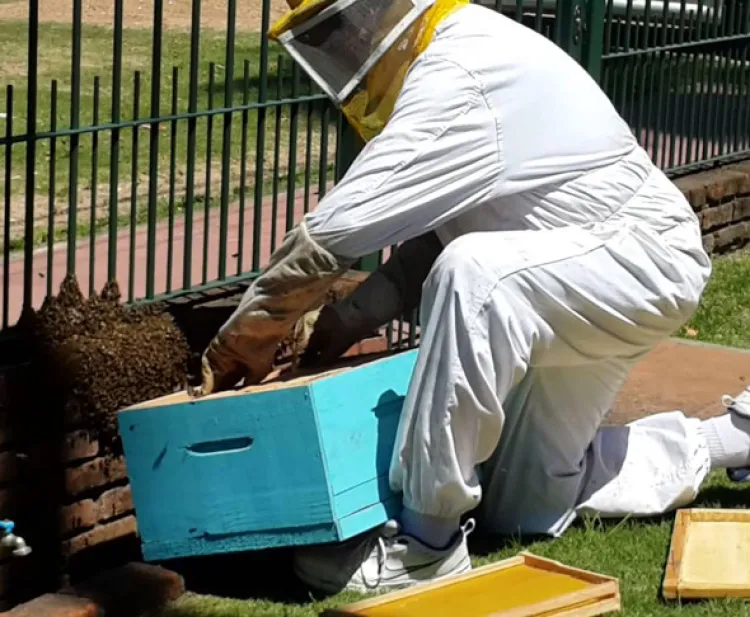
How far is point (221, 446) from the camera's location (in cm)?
419

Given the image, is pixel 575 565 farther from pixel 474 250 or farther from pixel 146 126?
pixel 146 126

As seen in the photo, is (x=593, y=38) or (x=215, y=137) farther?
(x=215, y=137)

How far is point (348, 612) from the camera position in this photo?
390 centimetres

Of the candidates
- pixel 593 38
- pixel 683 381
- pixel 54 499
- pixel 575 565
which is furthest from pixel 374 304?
pixel 593 38

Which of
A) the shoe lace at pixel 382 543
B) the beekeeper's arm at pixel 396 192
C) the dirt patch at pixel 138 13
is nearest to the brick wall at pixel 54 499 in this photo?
the beekeeper's arm at pixel 396 192

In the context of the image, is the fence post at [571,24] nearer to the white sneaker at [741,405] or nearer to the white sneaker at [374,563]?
the white sneaker at [741,405]

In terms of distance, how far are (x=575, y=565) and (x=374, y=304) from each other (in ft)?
3.13

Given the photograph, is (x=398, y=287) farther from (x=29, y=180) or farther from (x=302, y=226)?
(x=29, y=180)

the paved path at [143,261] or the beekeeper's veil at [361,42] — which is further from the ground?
the beekeeper's veil at [361,42]

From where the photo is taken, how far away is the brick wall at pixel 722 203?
8312mm

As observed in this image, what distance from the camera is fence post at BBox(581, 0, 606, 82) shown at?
7.18m

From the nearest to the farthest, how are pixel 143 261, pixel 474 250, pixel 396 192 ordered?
pixel 396 192
pixel 474 250
pixel 143 261

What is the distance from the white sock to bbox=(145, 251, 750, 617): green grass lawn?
15 centimetres

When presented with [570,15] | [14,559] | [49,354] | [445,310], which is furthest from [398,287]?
[570,15]
